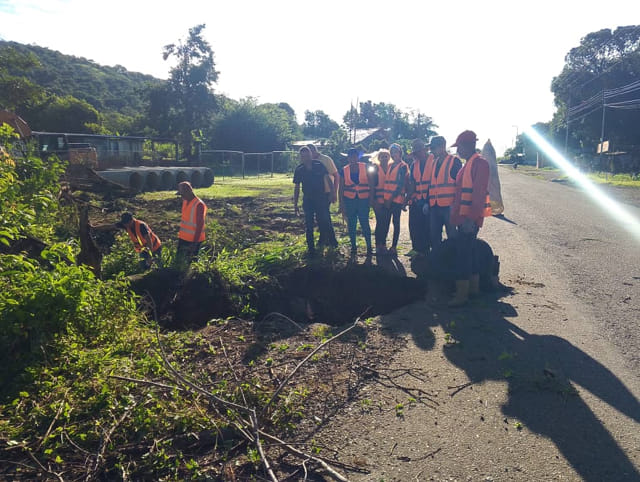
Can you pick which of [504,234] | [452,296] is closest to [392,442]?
[452,296]

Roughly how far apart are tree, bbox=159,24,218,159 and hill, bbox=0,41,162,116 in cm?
1586

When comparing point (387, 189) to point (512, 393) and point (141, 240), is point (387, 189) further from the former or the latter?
point (512, 393)

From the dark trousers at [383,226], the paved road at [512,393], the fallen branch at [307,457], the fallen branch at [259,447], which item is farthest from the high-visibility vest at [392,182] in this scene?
the fallen branch at [307,457]

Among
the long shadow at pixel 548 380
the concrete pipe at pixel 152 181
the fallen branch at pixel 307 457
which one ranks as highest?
the concrete pipe at pixel 152 181

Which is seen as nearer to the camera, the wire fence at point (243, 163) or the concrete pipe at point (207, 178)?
the concrete pipe at point (207, 178)

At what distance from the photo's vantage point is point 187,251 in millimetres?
6855

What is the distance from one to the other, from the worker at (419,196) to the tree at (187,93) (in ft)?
142

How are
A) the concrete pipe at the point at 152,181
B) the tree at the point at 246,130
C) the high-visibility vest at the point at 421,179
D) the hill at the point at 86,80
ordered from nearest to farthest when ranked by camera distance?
the high-visibility vest at the point at 421,179, the concrete pipe at the point at 152,181, the tree at the point at 246,130, the hill at the point at 86,80

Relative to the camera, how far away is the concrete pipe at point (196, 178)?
23.9 meters

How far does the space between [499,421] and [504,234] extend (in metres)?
7.59

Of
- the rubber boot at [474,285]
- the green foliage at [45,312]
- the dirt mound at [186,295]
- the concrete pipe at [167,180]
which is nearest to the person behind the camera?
the green foliage at [45,312]

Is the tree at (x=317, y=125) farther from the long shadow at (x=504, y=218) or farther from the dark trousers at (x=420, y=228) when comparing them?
the dark trousers at (x=420, y=228)

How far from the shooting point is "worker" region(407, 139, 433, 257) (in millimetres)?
7531

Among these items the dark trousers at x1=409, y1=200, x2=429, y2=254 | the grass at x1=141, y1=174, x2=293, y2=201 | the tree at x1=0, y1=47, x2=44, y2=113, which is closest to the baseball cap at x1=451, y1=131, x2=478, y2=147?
the dark trousers at x1=409, y1=200, x2=429, y2=254
